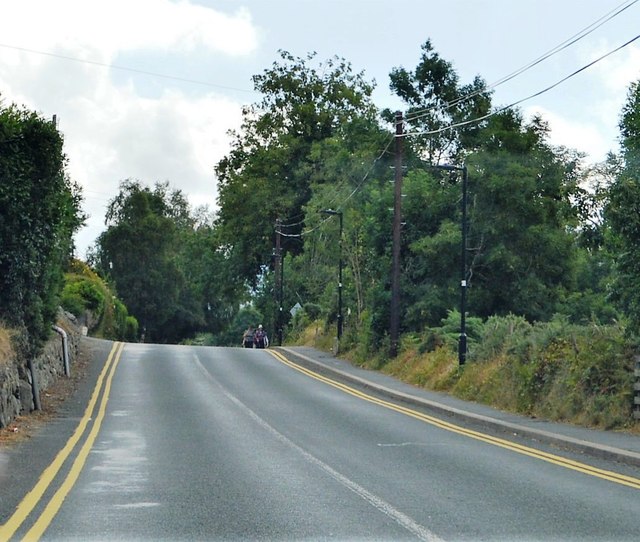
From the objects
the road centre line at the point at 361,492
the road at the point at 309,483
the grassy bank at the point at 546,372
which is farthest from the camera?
the grassy bank at the point at 546,372

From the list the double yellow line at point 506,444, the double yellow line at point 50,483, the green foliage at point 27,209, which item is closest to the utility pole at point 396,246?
the double yellow line at point 506,444

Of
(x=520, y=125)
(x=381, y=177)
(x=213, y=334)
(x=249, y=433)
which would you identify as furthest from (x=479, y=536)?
(x=213, y=334)

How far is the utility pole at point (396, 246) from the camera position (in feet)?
126

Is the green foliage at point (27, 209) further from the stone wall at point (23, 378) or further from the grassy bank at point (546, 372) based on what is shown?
the grassy bank at point (546, 372)

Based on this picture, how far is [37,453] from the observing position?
15.8 meters

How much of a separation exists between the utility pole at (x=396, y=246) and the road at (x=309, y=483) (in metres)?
14.3

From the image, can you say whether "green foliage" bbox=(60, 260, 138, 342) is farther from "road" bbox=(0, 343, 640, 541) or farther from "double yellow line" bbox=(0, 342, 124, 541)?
"road" bbox=(0, 343, 640, 541)

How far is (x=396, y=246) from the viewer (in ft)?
126

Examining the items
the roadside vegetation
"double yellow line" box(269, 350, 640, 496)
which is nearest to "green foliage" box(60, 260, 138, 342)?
the roadside vegetation

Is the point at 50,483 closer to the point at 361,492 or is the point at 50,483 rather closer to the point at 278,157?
the point at 361,492

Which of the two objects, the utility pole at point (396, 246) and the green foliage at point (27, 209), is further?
the utility pole at point (396, 246)

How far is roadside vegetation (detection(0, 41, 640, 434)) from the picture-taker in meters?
23.5

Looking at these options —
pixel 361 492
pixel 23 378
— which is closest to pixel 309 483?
pixel 361 492

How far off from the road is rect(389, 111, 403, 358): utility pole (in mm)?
14296
